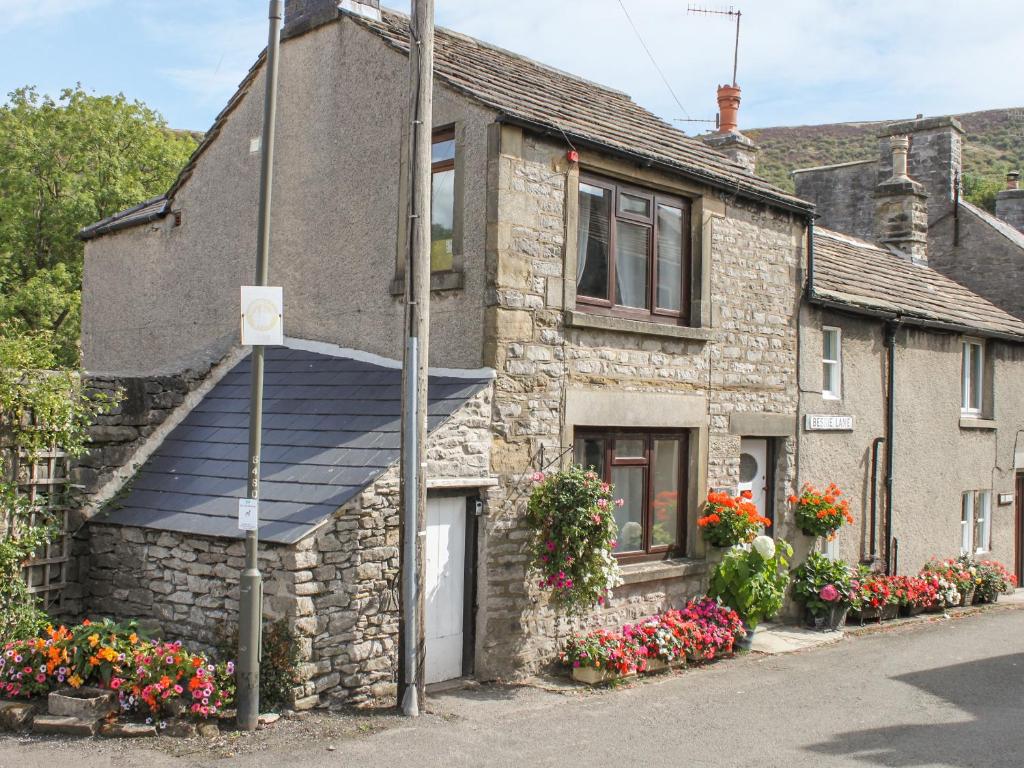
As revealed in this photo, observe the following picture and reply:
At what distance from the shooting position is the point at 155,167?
2705 centimetres

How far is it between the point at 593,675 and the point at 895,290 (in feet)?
31.9

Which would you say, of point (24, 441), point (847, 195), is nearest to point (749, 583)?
point (24, 441)

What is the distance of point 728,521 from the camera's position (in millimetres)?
11781

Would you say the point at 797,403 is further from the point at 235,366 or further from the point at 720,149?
the point at 235,366

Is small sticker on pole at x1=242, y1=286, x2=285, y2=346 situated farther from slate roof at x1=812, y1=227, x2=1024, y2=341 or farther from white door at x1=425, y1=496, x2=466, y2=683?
slate roof at x1=812, y1=227, x2=1024, y2=341

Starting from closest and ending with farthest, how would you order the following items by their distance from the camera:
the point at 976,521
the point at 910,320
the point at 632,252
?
the point at 632,252 < the point at 910,320 < the point at 976,521

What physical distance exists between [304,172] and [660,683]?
720 cm

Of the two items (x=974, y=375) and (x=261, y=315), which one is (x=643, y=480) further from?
(x=974, y=375)

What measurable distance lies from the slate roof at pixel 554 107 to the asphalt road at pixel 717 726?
5697 millimetres

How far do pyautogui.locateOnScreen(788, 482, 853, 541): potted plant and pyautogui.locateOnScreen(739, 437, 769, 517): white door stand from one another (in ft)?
1.34

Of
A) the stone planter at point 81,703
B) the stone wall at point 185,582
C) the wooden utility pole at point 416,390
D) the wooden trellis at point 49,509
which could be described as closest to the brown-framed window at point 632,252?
the wooden utility pole at point 416,390

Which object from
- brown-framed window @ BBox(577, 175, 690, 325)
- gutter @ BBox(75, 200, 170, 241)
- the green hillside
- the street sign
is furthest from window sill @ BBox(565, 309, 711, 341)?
the green hillside

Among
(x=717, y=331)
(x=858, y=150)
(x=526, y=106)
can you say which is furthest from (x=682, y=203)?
(x=858, y=150)

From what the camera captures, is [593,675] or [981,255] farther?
[981,255]
